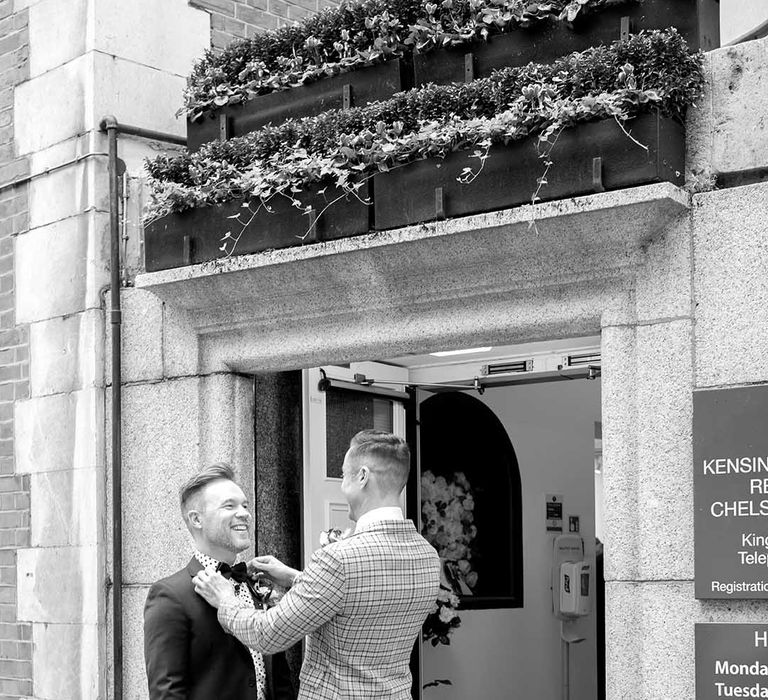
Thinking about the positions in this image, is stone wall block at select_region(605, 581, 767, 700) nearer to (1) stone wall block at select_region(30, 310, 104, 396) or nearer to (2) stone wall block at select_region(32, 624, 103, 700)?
(2) stone wall block at select_region(32, 624, 103, 700)

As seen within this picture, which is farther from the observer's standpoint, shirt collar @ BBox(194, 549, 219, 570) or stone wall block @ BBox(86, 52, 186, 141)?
stone wall block @ BBox(86, 52, 186, 141)

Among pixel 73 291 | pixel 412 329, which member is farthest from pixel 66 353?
pixel 412 329

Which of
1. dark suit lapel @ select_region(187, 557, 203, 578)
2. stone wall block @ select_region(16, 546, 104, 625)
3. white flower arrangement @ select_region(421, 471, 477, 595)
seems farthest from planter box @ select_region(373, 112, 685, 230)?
white flower arrangement @ select_region(421, 471, 477, 595)

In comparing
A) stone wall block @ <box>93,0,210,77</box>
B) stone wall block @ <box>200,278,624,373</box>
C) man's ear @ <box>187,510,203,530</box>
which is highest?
stone wall block @ <box>93,0,210,77</box>

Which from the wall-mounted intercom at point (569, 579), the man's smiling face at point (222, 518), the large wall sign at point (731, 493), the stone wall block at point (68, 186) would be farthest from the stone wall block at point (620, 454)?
the wall-mounted intercom at point (569, 579)

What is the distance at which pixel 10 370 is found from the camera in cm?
713

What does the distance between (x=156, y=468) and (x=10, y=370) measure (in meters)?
1.22

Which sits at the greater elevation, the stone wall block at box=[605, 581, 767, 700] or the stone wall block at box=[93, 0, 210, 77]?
the stone wall block at box=[93, 0, 210, 77]

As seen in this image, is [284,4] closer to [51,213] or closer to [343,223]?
[51,213]

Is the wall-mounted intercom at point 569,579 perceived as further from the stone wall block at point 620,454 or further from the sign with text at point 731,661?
the sign with text at point 731,661

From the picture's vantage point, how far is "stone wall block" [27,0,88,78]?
6.82 meters

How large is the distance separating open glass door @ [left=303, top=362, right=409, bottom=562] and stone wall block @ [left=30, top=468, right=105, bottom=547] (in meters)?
1.04

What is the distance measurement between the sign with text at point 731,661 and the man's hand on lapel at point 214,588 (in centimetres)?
166

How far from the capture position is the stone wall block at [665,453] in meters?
4.73
